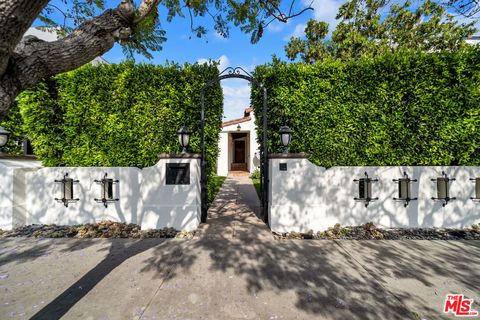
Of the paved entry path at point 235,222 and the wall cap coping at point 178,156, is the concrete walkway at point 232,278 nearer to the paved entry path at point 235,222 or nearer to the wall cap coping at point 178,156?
the paved entry path at point 235,222

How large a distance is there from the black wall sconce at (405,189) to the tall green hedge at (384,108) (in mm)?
459

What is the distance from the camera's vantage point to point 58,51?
177 centimetres

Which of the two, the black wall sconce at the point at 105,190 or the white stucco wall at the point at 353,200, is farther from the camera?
the black wall sconce at the point at 105,190

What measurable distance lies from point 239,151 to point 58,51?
16660 mm

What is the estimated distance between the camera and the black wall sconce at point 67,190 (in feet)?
16.0

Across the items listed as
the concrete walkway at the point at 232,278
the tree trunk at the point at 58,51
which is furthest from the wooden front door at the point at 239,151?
the tree trunk at the point at 58,51

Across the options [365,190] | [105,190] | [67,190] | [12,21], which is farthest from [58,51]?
[365,190]

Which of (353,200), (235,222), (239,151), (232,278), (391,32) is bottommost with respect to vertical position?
(232,278)

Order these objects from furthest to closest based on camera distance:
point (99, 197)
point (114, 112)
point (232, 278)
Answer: point (114, 112) → point (99, 197) → point (232, 278)

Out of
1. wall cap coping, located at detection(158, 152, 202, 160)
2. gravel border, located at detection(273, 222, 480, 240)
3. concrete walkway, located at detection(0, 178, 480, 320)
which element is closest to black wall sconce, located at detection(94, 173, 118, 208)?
concrete walkway, located at detection(0, 178, 480, 320)

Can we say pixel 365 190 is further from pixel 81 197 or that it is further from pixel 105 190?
pixel 81 197

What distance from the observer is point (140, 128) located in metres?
5.11

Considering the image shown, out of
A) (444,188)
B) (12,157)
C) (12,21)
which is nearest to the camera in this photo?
(12,21)

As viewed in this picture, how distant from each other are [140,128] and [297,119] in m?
4.28
